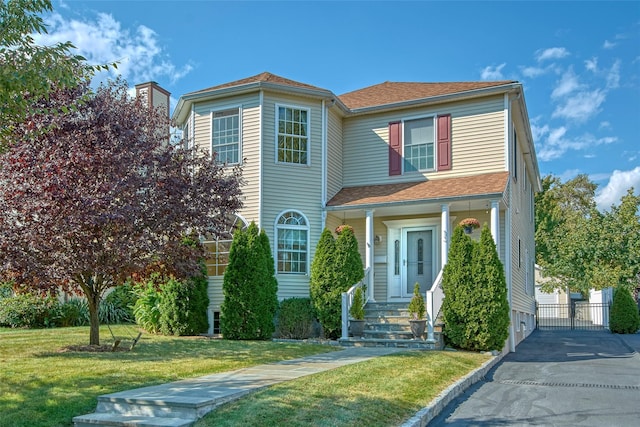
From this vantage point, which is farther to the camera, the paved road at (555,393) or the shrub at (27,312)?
the shrub at (27,312)

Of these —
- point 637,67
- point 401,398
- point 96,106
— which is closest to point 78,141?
point 96,106

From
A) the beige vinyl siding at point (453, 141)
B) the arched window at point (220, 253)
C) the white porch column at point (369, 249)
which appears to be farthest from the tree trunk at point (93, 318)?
the beige vinyl siding at point (453, 141)

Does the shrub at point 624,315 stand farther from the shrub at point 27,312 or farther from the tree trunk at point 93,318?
the shrub at point 27,312

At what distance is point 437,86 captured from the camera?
16.8m

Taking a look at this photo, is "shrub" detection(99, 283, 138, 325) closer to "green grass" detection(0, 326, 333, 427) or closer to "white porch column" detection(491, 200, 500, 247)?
"green grass" detection(0, 326, 333, 427)

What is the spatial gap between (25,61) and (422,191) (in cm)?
972

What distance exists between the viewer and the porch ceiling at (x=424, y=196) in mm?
13391

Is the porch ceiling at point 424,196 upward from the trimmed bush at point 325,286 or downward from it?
upward

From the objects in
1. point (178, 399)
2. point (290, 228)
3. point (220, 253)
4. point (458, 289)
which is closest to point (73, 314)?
point (220, 253)

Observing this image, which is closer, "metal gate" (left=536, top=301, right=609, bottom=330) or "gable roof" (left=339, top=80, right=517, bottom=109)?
"gable roof" (left=339, top=80, right=517, bottom=109)

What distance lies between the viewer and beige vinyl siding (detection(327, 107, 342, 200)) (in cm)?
1573

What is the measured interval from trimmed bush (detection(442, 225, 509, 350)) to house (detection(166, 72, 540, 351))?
152 cm

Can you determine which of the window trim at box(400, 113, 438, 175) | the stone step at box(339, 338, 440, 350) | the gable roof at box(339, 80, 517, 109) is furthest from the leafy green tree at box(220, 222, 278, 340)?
the gable roof at box(339, 80, 517, 109)

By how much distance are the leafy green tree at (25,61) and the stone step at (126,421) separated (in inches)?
133
